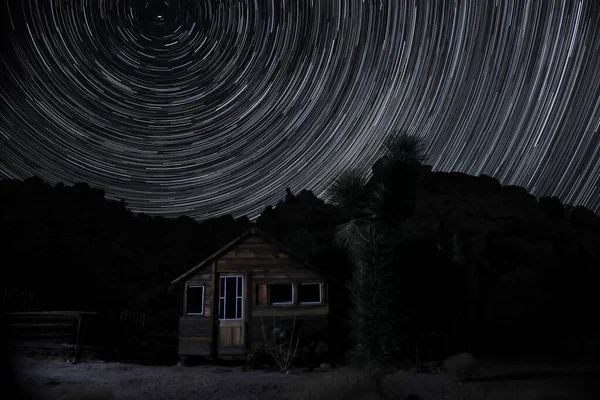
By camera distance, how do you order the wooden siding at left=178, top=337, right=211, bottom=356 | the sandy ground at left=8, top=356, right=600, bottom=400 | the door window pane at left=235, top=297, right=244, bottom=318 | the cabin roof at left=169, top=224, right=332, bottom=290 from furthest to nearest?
1. the door window pane at left=235, top=297, right=244, bottom=318
2. the cabin roof at left=169, top=224, right=332, bottom=290
3. the wooden siding at left=178, top=337, right=211, bottom=356
4. the sandy ground at left=8, top=356, right=600, bottom=400

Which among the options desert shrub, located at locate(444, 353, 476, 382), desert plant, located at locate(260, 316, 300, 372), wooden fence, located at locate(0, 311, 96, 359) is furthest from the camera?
wooden fence, located at locate(0, 311, 96, 359)

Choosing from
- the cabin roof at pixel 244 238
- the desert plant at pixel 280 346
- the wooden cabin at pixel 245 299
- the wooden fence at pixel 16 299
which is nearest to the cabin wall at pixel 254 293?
the wooden cabin at pixel 245 299

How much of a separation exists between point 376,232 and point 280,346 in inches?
205

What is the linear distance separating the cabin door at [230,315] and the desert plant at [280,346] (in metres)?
1.22

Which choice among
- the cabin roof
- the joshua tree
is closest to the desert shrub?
the joshua tree

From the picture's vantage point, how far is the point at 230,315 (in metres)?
19.3

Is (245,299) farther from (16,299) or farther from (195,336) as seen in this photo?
(16,299)

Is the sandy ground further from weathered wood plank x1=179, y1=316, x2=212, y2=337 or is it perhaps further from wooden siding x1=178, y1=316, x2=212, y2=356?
weathered wood plank x1=179, y1=316, x2=212, y2=337

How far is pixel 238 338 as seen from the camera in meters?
18.7

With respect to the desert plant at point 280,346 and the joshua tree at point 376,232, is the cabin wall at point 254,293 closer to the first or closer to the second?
the desert plant at point 280,346

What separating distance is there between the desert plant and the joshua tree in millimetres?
2891

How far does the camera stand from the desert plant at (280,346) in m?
15.5

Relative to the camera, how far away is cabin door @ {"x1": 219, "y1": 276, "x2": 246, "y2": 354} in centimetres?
1875

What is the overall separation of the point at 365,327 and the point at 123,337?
16.0m
